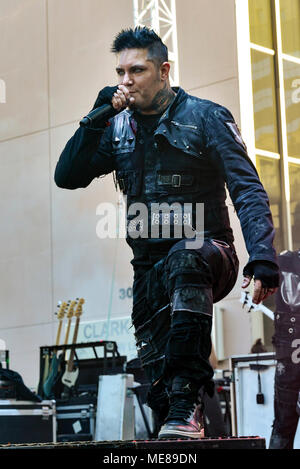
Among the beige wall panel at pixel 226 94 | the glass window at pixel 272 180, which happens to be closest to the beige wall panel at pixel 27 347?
the glass window at pixel 272 180

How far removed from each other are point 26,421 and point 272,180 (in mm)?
4654

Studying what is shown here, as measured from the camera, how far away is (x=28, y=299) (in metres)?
13.0

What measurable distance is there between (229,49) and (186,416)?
9027 mm

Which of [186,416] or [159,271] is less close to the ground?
[159,271]

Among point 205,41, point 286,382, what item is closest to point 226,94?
point 205,41

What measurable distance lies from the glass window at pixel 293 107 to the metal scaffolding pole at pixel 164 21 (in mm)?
1344

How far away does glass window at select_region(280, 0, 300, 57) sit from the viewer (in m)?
10.4

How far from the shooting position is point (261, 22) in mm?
10656

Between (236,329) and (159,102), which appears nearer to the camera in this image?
(159,102)

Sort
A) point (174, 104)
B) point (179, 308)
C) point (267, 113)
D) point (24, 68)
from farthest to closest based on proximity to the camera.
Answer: point (24, 68) < point (267, 113) < point (174, 104) < point (179, 308)

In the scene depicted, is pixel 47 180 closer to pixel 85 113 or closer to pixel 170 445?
pixel 85 113

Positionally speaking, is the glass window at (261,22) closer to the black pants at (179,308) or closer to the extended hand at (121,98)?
the extended hand at (121,98)
